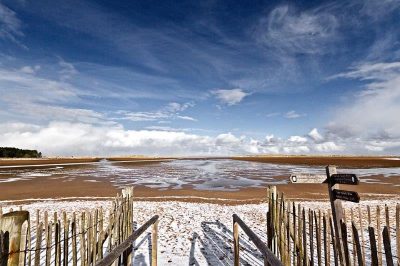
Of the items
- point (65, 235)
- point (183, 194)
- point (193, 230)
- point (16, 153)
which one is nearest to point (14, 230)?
point (65, 235)

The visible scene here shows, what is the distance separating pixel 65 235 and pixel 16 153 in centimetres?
12163

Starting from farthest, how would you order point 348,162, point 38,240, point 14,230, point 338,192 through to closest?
point 348,162, point 338,192, point 38,240, point 14,230

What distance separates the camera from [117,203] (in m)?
6.44

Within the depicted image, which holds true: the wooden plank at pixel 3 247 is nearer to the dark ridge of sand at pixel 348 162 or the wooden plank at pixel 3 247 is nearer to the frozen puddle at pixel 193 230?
the frozen puddle at pixel 193 230

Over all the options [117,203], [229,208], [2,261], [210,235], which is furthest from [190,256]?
[229,208]

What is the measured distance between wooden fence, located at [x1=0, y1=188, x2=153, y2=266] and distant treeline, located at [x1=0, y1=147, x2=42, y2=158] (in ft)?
367

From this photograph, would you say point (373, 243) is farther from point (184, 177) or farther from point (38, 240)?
point (184, 177)

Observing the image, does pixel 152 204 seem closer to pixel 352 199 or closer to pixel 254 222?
pixel 254 222

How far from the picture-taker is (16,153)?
351ft

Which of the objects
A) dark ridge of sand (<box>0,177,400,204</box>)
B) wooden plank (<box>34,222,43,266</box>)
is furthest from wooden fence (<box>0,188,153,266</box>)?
dark ridge of sand (<box>0,177,400,204</box>)

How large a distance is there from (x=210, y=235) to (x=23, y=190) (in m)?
17.8

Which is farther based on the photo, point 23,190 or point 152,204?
point 23,190

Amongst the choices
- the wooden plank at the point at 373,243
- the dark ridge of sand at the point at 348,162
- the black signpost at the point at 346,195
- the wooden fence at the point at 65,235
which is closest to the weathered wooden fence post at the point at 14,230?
the wooden fence at the point at 65,235

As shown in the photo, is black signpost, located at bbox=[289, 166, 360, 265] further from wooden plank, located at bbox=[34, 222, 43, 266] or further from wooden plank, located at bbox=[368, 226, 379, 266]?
wooden plank, located at bbox=[34, 222, 43, 266]
